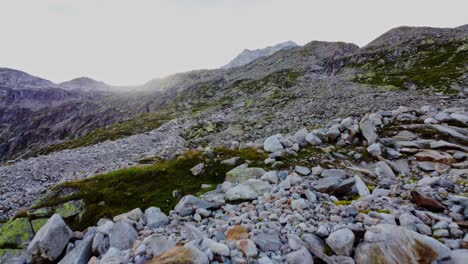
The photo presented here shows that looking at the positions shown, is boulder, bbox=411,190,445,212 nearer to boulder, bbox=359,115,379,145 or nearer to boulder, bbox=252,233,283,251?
boulder, bbox=252,233,283,251

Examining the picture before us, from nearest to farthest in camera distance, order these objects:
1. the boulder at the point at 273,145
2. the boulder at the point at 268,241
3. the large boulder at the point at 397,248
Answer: the large boulder at the point at 397,248 → the boulder at the point at 268,241 → the boulder at the point at 273,145

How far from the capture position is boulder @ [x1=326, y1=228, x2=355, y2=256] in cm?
569

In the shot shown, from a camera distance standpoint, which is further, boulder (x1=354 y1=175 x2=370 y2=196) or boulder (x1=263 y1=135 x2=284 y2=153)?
boulder (x1=263 y1=135 x2=284 y2=153)

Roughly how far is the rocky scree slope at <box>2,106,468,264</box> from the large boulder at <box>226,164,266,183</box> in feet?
0.17

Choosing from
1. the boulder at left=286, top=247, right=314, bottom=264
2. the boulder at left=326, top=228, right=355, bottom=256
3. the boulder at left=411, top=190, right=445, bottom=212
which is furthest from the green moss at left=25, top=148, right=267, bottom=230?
the boulder at left=411, top=190, right=445, bottom=212

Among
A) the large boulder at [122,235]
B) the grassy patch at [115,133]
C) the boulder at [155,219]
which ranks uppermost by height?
the large boulder at [122,235]

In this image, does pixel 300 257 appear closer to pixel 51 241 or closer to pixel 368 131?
pixel 51 241

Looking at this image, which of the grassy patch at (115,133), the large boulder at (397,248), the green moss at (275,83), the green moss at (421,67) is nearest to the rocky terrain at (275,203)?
the large boulder at (397,248)

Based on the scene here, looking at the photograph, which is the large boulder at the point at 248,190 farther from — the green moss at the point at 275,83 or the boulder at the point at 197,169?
the green moss at the point at 275,83

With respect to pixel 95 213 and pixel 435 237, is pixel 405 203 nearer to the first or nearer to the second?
pixel 435 237

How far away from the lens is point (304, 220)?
6758mm

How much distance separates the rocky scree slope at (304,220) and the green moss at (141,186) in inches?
30.3

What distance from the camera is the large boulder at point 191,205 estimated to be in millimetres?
8705

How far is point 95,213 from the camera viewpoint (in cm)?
1055
